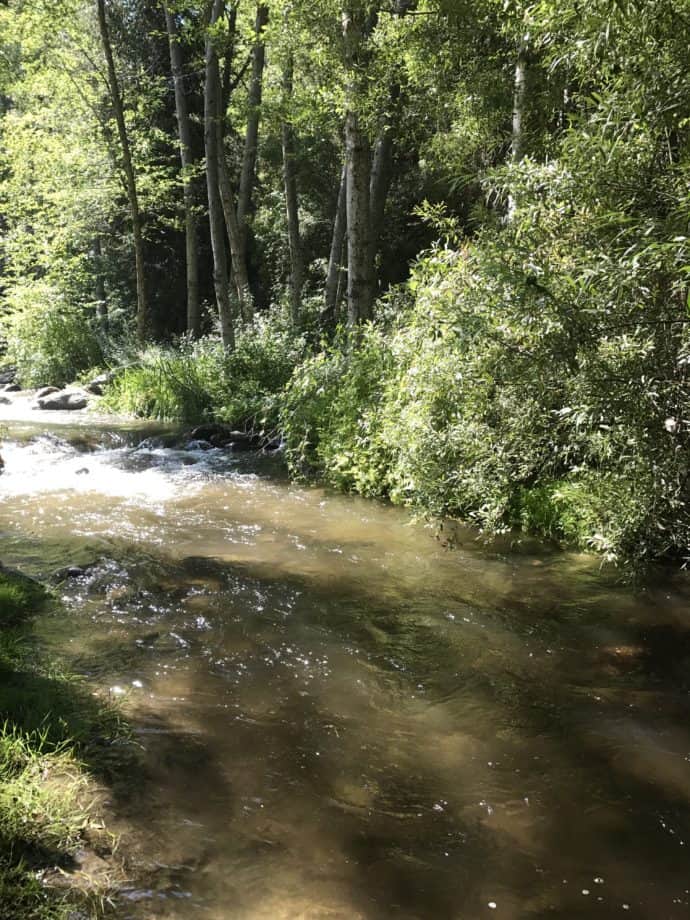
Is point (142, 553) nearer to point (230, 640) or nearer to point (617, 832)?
point (230, 640)

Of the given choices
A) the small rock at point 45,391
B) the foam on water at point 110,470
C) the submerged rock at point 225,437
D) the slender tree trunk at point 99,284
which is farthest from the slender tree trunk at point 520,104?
the slender tree trunk at point 99,284

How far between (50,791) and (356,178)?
32.2ft

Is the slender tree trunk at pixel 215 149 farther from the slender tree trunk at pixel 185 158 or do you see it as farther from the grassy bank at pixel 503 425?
the grassy bank at pixel 503 425

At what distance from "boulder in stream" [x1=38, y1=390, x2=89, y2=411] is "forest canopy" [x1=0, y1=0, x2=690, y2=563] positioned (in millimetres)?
772

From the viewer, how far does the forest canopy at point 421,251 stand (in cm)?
450

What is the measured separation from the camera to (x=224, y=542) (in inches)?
269

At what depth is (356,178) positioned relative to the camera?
10625 millimetres

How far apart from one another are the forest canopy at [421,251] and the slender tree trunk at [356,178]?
42mm

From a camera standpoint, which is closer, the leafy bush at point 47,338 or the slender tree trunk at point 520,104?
the slender tree trunk at point 520,104

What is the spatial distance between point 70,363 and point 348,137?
1206 centimetres

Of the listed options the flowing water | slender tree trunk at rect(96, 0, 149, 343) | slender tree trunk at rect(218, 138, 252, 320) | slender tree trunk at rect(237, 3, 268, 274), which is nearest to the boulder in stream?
slender tree trunk at rect(96, 0, 149, 343)

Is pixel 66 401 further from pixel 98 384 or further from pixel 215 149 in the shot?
pixel 215 149

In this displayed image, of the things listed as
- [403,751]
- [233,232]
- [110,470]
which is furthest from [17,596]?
[233,232]

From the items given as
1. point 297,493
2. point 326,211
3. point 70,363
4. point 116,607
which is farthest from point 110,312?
point 116,607
